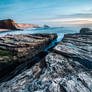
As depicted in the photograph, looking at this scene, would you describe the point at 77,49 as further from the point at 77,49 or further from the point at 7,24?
the point at 7,24

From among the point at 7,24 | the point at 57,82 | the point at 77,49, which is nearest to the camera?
the point at 57,82

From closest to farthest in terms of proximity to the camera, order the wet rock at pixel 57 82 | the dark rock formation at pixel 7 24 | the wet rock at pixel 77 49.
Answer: the wet rock at pixel 57 82 < the wet rock at pixel 77 49 < the dark rock formation at pixel 7 24

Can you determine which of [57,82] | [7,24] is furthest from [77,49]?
[7,24]

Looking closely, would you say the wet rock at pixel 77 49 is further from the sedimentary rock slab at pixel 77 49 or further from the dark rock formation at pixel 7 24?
the dark rock formation at pixel 7 24

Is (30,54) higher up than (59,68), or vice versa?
(59,68)

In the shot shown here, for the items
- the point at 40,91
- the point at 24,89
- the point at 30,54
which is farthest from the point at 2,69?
the point at 40,91

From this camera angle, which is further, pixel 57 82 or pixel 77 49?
pixel 77 49

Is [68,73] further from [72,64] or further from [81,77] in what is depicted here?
[72,64]

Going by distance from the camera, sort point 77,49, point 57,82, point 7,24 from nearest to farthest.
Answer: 1. point 57,82
2. point 77,49
3. point 7,24

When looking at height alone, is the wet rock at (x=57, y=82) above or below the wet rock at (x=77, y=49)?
below

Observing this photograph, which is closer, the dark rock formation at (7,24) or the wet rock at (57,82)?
the wet rock at (57,82)

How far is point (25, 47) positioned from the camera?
12.8m

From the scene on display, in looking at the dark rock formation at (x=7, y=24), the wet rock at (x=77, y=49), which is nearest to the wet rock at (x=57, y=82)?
the wet rock at (x=77, y=49)

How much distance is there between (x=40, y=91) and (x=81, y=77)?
2.28 m
